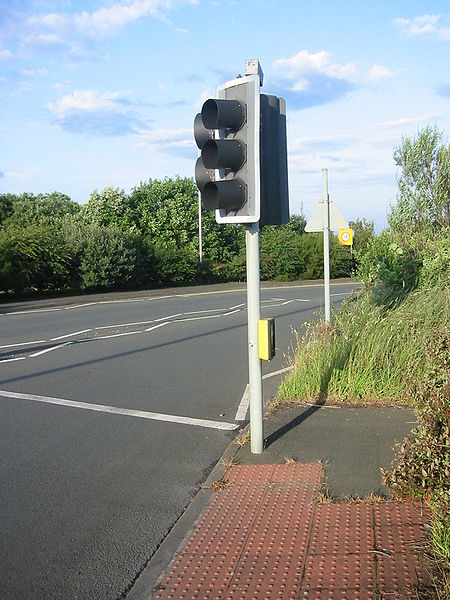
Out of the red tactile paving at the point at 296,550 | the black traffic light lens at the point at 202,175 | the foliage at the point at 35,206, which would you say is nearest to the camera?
the red tactile paving at the point at 296,550

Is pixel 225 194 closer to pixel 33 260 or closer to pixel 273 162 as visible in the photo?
pixel 273 162

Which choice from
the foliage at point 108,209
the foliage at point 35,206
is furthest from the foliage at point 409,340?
the foliage at point 35,206

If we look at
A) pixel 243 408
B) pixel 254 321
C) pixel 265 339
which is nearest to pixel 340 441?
pixel 265 339

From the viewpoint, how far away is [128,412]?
8.39 m

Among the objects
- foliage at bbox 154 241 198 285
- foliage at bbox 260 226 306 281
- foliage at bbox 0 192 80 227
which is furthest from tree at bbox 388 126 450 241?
foliage at bbox 0 192 80 227

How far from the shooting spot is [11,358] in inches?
503

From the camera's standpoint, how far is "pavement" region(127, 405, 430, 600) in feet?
12.4

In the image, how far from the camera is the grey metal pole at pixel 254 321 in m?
5.95

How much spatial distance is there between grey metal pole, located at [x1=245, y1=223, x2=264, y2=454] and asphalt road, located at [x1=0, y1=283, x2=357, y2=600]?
589 millimetres

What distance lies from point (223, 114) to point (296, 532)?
3.20m

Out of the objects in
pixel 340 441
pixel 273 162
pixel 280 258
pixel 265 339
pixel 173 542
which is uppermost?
pixel 273 162

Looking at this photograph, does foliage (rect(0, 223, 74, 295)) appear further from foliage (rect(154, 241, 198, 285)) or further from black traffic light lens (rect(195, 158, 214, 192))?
black traffic light lens (rect(195, 158, 214, 192))

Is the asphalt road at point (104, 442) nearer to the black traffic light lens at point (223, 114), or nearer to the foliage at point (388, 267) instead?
the foliage at point (388, 267)

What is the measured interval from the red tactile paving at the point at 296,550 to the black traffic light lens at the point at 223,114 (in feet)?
9.44
